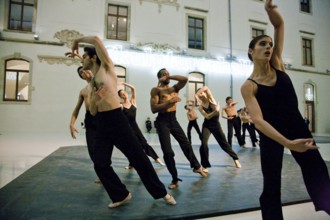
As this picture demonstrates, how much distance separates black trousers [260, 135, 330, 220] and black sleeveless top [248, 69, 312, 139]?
14 cm

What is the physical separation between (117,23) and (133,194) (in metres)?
13.8

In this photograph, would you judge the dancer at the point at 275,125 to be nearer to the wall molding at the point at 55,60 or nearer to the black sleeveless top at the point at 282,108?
the black sleeveless top at the point at 282,108

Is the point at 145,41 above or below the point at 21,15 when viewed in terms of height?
below

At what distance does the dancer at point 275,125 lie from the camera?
1.60 meters

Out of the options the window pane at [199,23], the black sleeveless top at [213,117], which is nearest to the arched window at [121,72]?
the window pane at [199,23]

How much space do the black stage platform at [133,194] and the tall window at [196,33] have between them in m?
13.1

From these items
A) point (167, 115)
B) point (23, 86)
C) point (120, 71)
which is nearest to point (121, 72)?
point (120, 71)

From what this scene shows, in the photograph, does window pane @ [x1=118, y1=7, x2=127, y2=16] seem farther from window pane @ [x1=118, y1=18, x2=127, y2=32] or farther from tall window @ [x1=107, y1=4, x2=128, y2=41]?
window pane @ [x1=118, y1=18, x2=127, y2=32]

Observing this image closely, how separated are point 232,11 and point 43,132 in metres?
15.5

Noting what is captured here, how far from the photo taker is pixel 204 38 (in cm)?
1658

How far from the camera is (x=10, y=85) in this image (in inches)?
507

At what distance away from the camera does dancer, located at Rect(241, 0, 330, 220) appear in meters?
1.60

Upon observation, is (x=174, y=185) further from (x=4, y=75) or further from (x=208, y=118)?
(x=4, y=75)

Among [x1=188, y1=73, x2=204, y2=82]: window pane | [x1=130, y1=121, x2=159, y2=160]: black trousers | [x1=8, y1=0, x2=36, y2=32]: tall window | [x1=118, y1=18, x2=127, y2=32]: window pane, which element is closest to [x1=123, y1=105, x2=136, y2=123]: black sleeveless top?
Answer: [x1=130, y1=121, x2=159, y2=160]: black trousers
